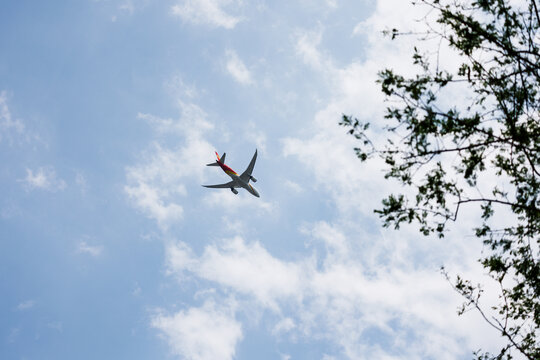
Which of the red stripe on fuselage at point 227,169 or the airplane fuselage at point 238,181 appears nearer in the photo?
the airplane fuselage at point 238,181

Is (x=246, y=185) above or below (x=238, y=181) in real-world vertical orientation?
below

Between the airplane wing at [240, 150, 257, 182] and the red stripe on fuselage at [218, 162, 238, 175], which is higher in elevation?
the red stripe on fuselage at [218, 162, 238, 175]

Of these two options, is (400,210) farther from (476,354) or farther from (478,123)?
(476,354)

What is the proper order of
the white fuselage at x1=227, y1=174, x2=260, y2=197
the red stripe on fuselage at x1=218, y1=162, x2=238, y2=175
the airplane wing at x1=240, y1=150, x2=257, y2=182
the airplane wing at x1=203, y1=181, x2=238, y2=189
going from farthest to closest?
the airplane wing at x1=203, y1=181, x2=238, y2=189 < the red stripe on fuselage at x1=218, y1=162, x2=238, y2=175 < the white fuselage at x1=227, y1=174, x2=260, y2=197 < the airplane wing at x1=240, y1=150, x2=257, y2=182

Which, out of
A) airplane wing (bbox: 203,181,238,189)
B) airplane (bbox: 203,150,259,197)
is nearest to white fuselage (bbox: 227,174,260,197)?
airplane (bbox: 203,150,259,197)

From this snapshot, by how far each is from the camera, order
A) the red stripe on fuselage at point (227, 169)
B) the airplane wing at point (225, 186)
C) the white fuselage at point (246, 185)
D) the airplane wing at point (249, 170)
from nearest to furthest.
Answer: the airplane wing at point (249, 170) < the white fuselage at point (246, 185) < the red stripe on fuselage at point (227, 169) < the airplane wing at point (225, 186)

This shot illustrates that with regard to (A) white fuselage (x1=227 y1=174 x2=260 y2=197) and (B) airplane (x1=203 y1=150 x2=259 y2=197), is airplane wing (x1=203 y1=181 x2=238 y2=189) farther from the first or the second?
(A) white fuselage (x1=227 y1=174 x2=260 y2=197)

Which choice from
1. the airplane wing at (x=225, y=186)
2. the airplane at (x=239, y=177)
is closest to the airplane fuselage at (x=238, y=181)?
the airplane at (x=239, y=177)

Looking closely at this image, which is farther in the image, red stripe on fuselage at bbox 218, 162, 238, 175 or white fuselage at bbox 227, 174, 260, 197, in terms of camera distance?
red stripe on fuselage at bbox 218, 162, 238, 175

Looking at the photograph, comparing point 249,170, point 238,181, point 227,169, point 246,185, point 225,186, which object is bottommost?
point 246,185

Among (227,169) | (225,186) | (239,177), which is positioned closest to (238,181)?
(239,177)

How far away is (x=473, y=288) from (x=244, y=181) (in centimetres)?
3993

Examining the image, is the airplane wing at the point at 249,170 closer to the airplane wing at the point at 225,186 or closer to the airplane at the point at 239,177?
the airplane at the point at 239,177

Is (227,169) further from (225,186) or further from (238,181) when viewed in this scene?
(225,186)
